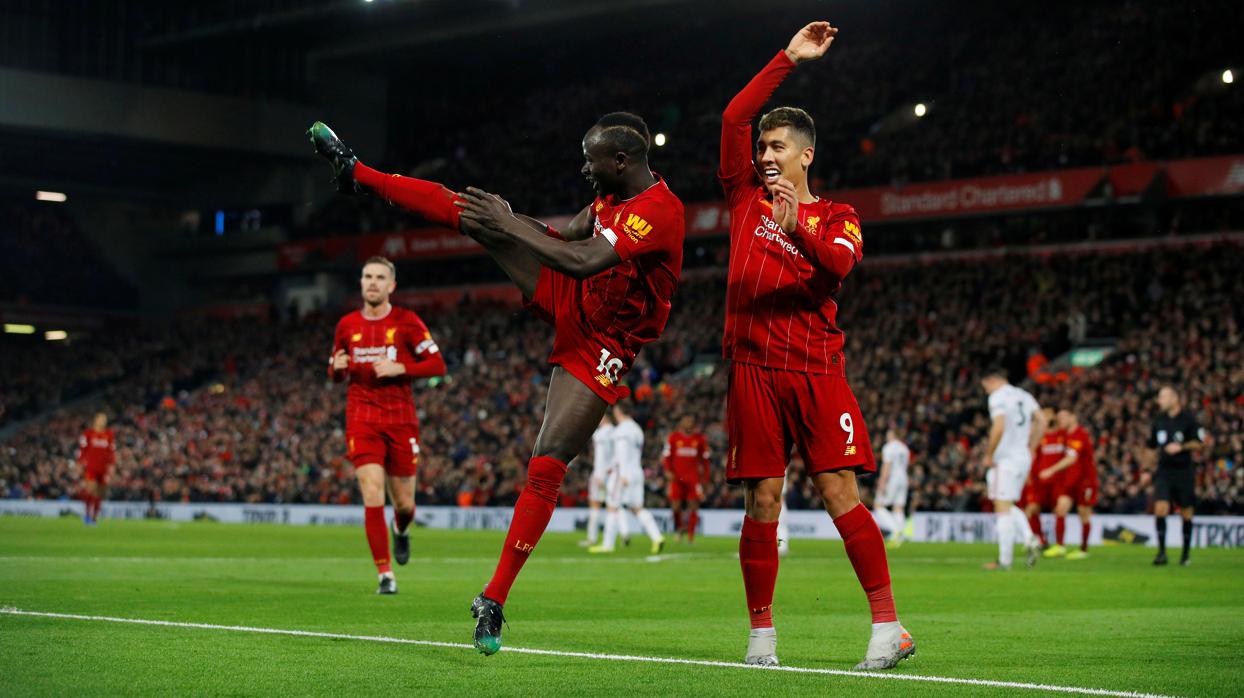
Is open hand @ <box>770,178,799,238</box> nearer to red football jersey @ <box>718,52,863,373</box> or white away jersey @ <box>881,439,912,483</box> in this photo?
red football jersey @ <box>718,52,863,373</box>

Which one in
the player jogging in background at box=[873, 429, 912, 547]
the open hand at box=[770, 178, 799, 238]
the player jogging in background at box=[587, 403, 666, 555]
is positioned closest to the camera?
the open hand at box=[770, 178, 799, 238]

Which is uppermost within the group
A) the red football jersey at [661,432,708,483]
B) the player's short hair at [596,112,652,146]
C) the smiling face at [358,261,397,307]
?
the player's short hair at [596,112,652,146]

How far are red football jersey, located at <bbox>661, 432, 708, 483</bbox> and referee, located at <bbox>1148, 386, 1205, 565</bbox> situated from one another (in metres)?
8.75

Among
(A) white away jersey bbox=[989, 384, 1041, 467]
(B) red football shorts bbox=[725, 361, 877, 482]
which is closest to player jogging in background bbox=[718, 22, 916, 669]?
(B) red football shorts bbox=[725, 361, 877, 482]

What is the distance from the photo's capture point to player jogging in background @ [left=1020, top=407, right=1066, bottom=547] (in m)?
20.8

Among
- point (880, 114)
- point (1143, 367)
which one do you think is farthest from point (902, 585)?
point (880, 114)

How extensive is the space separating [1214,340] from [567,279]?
26.6 metres

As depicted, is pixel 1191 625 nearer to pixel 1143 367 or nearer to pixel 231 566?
pixel 231 566

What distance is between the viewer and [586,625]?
976cm

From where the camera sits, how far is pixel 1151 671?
7.12 meters

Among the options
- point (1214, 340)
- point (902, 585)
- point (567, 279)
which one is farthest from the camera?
point (1214, 340)

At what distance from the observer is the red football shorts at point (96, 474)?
3186cm

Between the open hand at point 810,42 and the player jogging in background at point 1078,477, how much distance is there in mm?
15172

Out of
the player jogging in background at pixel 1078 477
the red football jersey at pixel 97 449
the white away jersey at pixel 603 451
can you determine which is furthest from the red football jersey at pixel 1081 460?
the red football jersey at pixel 97 449
